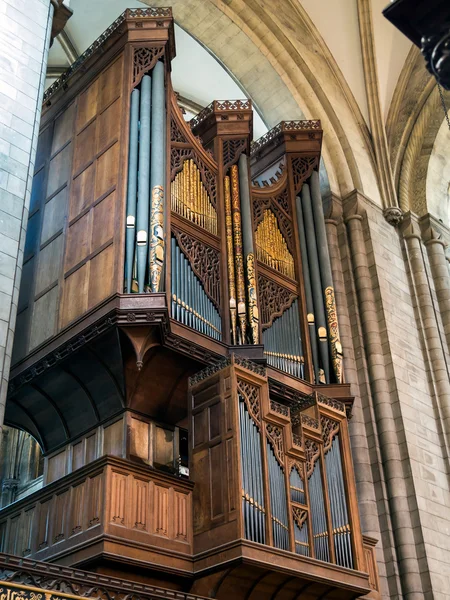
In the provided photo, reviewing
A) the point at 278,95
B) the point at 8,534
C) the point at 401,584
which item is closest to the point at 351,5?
the point at 278,95

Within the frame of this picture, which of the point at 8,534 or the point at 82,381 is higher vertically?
the point at 82,381

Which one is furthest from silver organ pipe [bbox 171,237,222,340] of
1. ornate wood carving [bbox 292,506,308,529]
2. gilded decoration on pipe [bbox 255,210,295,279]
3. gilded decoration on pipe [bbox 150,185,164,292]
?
ornate wood carving [bbox 292,506,308,529]

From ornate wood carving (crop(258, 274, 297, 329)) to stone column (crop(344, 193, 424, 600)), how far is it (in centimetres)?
244

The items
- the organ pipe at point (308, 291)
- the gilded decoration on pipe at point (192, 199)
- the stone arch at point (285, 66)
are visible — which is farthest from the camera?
the stone arch at point (285, 66)

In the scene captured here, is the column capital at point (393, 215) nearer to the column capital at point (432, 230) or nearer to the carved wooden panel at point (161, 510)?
the column capital at point (432, 230)

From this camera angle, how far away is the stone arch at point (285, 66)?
18.0 m

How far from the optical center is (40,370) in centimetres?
1098

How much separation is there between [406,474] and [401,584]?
69.7 inches

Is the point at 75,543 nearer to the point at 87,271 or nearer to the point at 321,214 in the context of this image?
the point at 87,271

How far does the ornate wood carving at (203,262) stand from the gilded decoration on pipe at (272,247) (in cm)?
122

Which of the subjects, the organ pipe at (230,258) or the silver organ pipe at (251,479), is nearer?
the silver organ pipe at (251,479)

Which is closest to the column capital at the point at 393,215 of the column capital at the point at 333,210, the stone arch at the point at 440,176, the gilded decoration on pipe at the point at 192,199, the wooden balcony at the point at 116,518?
the column capital at the point at 333,210

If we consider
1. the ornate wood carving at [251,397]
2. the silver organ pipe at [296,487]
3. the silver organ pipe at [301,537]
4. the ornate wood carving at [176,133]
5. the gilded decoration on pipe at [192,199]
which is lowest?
the silver organ pipe at [301,537]

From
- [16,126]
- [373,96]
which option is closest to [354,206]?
[373,96]
